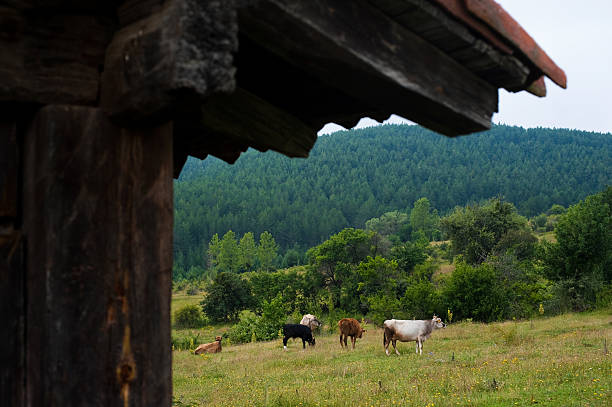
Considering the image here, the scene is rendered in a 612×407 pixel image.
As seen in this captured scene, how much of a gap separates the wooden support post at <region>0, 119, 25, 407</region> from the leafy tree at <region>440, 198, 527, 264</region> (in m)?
46.6

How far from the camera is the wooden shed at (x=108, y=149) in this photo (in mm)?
1416

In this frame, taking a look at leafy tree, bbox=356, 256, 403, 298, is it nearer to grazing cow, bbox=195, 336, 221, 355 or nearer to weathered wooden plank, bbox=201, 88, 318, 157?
grazing cow, bbox=195, 336, 221, 355

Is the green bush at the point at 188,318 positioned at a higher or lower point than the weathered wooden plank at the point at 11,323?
lower

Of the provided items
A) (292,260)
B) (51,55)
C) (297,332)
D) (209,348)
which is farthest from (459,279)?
(292,260)

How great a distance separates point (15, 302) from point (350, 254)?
47.6 metres

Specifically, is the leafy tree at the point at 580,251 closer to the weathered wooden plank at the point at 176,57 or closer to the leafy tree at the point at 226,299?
the leafy tree at the point at 226,299

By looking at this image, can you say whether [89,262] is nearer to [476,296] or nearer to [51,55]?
[51,55]

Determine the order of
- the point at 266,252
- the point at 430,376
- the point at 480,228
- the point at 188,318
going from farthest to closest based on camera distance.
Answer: the point at 266,252, the point at 480,228, the point at 188,318, the point at 430,376

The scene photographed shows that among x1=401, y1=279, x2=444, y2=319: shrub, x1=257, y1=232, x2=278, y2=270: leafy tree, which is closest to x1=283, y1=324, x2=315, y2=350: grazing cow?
x1=401, y1=279, x2=444, y2=319: shrub

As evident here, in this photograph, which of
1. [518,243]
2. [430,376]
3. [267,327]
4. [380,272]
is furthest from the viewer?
[518,243]

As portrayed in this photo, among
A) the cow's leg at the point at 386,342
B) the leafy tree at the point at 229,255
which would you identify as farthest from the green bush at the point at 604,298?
the leafy tree at the point at 229,255

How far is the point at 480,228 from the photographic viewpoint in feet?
154

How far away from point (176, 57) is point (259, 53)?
931 mm

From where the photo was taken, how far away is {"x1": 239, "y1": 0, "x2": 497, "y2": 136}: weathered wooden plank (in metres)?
1.47
